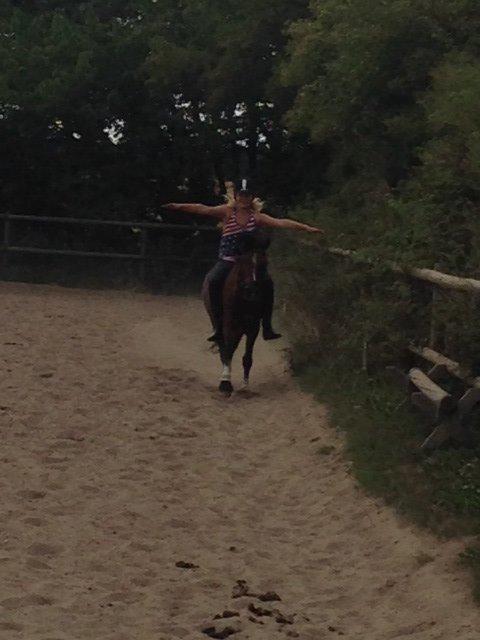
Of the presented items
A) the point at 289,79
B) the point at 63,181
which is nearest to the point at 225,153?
the point at 63,181

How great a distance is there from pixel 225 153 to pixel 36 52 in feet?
13.6

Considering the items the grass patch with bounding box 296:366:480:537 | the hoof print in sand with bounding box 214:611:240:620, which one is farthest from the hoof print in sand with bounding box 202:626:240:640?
the grass patch with bounding box 296:366:480:537

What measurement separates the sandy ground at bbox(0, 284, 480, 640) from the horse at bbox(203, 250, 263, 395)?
0.29m

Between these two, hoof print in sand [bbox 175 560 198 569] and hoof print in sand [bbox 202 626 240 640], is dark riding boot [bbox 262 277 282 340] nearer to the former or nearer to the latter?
hoof print in sand [bbox 175 560 198 569]

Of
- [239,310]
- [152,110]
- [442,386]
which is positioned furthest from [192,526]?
[152,110]

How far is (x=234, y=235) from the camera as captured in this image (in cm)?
1209

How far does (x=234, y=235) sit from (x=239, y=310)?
0.77m

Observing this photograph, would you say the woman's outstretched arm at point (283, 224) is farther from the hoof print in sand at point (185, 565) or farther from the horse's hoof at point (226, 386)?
the hoof print in sand at point (185, 565)

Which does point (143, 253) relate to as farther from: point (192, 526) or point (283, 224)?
point (192, 526)

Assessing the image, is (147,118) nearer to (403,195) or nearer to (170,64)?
(170,64)

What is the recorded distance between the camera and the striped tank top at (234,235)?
12.1 meters

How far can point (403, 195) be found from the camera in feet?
38.5

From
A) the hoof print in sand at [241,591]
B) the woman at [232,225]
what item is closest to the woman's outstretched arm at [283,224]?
the woman at [232,225]

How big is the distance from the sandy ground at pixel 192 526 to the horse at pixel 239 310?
29 cm
